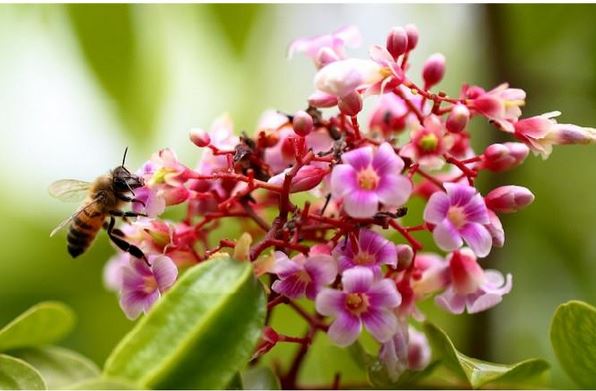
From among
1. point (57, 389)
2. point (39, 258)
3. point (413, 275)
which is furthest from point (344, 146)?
point (39, 258)

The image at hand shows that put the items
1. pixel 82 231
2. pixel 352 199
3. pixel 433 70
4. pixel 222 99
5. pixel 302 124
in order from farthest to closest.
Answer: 1. pixel 222 99
2. pixel 82 231
3. pixel 433 70
4. pixel 302 124
5. pixel 352 199

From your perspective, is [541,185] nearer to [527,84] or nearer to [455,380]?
[527,84]

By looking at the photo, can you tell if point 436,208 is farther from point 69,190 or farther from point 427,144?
point 69,190

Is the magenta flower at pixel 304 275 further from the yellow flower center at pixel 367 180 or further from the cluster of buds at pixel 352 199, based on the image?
the yellow flower center at pixel 367 180

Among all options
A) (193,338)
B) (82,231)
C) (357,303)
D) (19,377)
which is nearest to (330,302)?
(357,303)

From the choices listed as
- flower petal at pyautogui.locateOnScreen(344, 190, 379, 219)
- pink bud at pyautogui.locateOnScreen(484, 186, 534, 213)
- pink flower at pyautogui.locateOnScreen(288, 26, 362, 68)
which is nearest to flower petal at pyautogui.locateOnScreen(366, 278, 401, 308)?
flower petal at pyautogui.locateOnScreen(344, 190, 379, 219)
